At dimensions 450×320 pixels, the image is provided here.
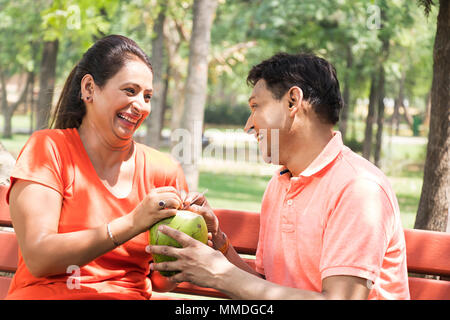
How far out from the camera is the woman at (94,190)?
8.20ft

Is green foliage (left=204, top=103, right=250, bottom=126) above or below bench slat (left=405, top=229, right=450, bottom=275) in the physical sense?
below

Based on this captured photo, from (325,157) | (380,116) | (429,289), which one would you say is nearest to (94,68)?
(325,157)

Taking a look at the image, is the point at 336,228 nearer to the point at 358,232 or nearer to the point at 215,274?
the point at 358,232

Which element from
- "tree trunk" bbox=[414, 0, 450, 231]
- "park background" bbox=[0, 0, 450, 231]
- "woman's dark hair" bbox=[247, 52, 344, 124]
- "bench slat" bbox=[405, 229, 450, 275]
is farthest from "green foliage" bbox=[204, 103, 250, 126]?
"woman's dark hair" bbox=[247, 52, 344, 124]

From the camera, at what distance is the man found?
224cm

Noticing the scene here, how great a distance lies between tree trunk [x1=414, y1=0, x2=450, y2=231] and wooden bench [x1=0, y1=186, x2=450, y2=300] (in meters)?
1.25

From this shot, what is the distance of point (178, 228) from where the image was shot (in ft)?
8.07

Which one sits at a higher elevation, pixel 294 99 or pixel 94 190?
pixel 294 99

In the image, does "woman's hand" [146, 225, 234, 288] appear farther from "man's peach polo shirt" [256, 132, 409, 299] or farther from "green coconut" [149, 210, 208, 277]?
"man's peach polo shirt" [256, 132, 409, 299]

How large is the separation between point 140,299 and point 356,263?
124cm

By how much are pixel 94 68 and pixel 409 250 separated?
6.48 ft

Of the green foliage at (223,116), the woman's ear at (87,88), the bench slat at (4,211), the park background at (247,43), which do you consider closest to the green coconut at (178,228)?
the woman's ear at (87,88)

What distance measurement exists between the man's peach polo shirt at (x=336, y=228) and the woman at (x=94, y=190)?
57 cm

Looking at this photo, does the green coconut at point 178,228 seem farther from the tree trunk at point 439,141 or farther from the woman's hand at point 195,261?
the tree trunk at point 439,141
